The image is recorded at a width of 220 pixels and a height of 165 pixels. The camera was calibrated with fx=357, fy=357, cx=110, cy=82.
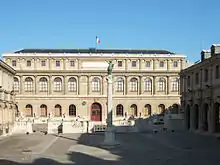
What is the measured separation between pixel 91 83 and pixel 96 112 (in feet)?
19.3

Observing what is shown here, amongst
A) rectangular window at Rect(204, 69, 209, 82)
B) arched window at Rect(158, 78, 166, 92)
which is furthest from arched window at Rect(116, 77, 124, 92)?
rectangular window at Rect(204, 69, 209, 82)

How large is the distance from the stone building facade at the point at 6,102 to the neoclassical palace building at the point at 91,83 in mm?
19613

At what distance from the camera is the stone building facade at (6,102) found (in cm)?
4159

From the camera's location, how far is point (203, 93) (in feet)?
147

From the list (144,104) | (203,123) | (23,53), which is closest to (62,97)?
(23,53)

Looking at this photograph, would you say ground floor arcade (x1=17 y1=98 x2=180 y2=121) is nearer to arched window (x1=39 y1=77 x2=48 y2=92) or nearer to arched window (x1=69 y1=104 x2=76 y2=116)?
arched window (x1=69 y1=104 x2=76 y2=116)

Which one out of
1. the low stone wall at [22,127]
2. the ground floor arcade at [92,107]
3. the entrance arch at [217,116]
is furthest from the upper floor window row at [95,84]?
the entrance arch at [217,116]

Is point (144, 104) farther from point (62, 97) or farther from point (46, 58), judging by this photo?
point (46, 58)

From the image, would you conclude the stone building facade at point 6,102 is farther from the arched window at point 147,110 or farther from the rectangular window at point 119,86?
the arched window at point 147,110

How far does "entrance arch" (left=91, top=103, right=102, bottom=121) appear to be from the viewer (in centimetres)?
7025

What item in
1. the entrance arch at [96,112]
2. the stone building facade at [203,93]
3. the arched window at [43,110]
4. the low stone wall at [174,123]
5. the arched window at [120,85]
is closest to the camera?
the stone building facade at [203,93]

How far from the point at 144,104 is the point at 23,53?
2579 cm

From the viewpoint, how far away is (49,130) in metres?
49.8

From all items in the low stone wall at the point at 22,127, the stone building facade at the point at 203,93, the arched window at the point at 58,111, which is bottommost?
the low stone wall at the point at 22,127
